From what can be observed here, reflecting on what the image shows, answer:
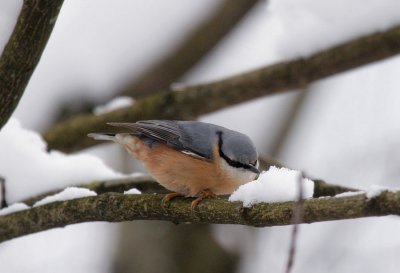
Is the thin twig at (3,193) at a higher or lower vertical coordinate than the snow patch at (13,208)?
higher

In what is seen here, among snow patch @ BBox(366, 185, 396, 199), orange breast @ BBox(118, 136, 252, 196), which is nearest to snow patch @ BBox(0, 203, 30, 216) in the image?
orange breast @ BBox(118, 136, 252, 196)

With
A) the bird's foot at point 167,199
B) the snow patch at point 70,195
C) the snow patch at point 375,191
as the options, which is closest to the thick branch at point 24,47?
the snow patch at point 70,195

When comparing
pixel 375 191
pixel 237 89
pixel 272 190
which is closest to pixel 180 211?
pixel 272 190

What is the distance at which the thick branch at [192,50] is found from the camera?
5.76 m

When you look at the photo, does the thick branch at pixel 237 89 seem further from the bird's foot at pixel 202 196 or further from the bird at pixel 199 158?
the bird's foot at pixel 202 196

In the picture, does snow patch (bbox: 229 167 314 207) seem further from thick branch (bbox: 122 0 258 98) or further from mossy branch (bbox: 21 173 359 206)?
thick branch (bbox: 122 0 258 98)

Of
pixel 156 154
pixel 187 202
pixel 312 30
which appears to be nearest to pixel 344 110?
pixel 312 30

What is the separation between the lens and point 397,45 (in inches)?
156

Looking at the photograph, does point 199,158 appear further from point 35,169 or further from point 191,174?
point 35,169

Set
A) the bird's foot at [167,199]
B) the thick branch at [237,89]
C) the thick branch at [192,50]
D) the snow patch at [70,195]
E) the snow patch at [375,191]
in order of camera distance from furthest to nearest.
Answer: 1. the thick branch at [192,50]
2. the thick branch at [237,89]
3. the snow patch at [70,195]
4. the bird's foot at [167,199]
5. the snow patch at [375,191]

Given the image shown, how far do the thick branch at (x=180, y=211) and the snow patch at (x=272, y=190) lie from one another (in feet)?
0.12

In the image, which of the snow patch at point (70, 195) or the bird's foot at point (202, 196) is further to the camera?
the snow patch at point (70, 195)

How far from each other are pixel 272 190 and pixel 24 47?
1.23m

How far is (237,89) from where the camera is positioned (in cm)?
439
